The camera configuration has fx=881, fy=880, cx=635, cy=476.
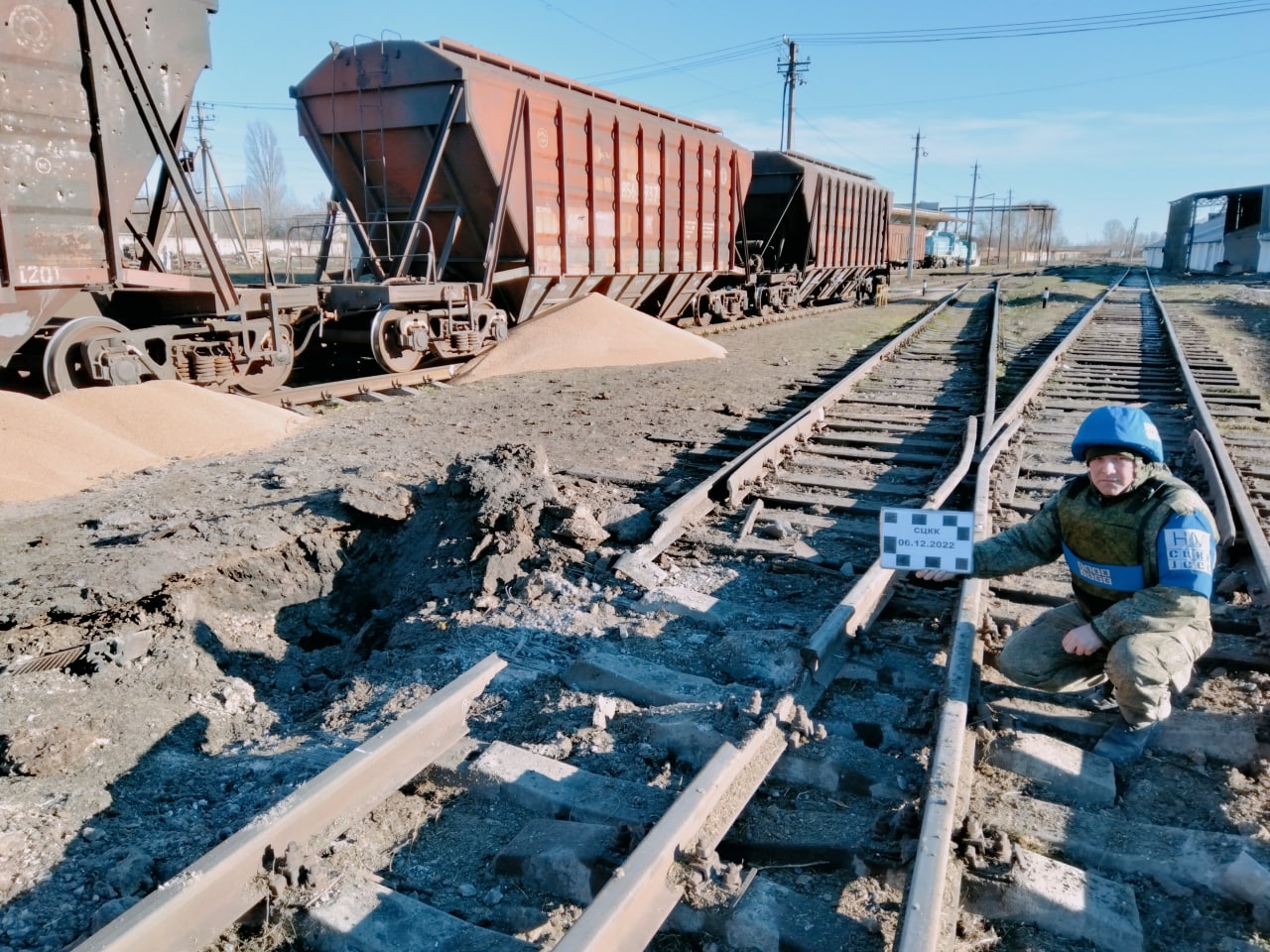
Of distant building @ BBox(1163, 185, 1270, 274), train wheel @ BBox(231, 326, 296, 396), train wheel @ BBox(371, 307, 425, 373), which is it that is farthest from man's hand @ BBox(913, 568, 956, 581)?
distant building @ BBox(1163, 185, 1270, 274)

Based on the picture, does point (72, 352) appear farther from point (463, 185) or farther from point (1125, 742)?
point (1125, 742)

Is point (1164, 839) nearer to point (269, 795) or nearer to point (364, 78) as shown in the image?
point (269, 795)

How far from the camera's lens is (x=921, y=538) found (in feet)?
12.0

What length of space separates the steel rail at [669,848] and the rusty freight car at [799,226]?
1819 centimetres

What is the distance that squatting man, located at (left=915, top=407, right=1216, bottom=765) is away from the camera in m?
3.16

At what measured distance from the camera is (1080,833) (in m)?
2.76

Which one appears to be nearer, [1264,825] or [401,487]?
[1264,825]

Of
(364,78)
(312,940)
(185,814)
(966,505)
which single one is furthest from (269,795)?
(364,78)

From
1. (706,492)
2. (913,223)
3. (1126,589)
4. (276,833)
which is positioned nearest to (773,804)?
(276,833)

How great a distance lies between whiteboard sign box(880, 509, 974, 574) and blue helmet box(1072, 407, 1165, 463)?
1.88 feet

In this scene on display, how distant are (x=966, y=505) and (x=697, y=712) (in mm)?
3184

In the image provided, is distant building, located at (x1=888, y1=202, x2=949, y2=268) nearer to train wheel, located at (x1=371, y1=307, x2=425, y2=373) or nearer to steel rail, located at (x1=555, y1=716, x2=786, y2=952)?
train wheel, located at (x1=371, y1=307, x2=425, y2=373)

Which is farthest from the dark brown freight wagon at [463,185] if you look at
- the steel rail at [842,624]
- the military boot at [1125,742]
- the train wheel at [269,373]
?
the military boot at [1125,742]

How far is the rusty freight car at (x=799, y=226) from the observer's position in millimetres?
21141
